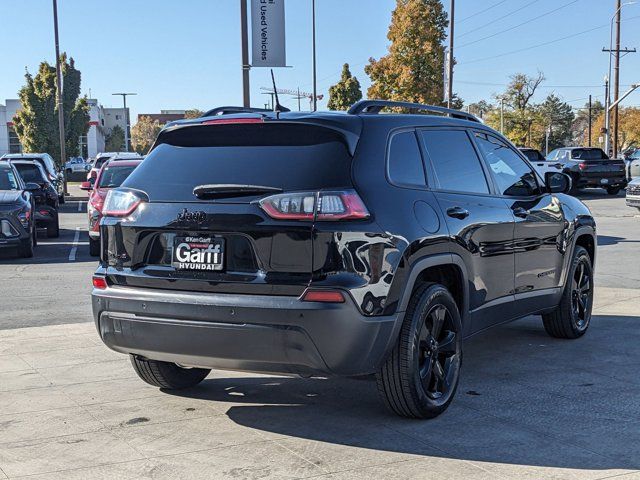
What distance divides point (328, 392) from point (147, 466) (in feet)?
5.40

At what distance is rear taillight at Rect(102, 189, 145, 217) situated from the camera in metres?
4.78

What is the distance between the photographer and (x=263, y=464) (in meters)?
4.21

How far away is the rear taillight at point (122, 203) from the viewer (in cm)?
478

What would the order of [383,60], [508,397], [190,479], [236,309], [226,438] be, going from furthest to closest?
[383,60] → [508,397] → [226,438] → [236,309] → [190,479]

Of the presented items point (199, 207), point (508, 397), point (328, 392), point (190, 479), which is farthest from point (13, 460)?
point (508, 397)

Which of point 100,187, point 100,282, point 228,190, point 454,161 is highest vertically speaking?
point 454,161

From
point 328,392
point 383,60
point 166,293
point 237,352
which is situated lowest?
point 328,392

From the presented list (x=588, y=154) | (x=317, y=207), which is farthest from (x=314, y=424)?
(x=588, y=154)

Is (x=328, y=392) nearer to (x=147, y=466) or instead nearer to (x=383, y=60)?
(x=147, y=466)

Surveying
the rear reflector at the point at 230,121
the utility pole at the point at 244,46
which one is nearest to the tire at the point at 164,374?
the rear reflector at the point at 230,121

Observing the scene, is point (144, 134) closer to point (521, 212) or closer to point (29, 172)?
point (29, 172)

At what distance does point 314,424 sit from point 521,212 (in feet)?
7.66

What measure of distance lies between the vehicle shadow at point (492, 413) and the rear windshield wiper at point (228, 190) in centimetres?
134

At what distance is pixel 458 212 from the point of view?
5254mm
